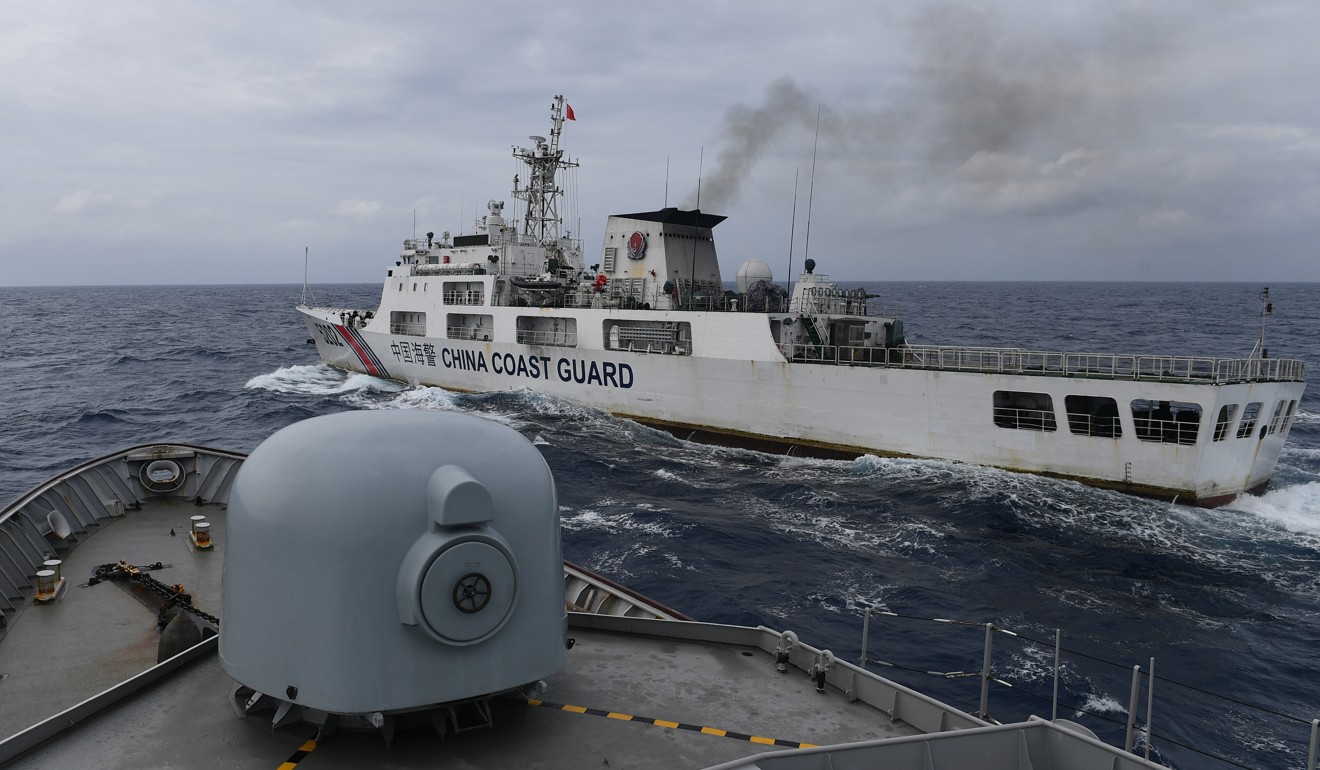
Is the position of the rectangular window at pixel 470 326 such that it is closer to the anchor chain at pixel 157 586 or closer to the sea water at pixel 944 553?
the sea water at pixel 944 553

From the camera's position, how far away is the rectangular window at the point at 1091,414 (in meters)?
21.0

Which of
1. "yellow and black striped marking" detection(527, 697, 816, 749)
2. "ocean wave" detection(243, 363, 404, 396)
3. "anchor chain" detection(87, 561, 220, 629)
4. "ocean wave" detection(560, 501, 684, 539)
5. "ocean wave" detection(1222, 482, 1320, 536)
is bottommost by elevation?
"ocean wave" detection(560, 501, 684, 539)

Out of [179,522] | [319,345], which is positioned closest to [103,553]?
[179,522]

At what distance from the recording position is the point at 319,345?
42969 millimetres

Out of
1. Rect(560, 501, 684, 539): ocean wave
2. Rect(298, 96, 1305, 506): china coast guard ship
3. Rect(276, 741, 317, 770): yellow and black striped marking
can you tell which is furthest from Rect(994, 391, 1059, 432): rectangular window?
Rect(276, 741, 317, 770): yellow and black striped marking

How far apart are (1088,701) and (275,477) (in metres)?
10.7

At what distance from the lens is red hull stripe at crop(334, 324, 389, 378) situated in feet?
124

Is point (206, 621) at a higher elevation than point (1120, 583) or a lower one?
higher

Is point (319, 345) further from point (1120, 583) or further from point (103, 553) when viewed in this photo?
point (1120, 583)

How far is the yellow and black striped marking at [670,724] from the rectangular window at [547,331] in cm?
2456

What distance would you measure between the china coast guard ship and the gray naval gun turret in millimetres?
18654

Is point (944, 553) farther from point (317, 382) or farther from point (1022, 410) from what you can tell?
point (317, 382)

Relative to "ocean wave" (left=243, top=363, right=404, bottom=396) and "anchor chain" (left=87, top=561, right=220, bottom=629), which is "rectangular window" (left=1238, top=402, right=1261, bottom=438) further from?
"ocean wave" (left=243, top=363, right=404, bottom=396)

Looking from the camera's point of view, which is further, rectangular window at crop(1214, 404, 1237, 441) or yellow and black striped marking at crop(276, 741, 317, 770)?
rectangular window at crop(1214, 404, 1237, 441)
